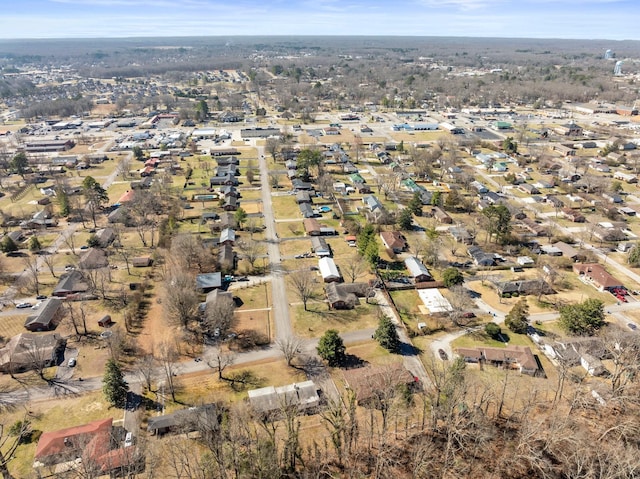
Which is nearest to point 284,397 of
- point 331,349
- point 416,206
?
point 331,349

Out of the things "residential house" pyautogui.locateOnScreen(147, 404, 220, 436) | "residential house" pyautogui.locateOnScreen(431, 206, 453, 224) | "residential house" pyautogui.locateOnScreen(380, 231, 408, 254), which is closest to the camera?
"residential house" pyautogui.locateOnScreen(147, 404, 220, 436)

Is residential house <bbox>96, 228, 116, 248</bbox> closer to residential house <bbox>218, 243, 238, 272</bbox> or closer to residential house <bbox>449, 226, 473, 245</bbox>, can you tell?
residential house <bbox>218, 243, 238, 272</bbox>

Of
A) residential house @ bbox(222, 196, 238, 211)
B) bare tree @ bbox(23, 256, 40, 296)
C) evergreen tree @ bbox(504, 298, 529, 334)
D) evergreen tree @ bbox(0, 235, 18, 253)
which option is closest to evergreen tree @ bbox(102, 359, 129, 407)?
bare tree @ bbox(23, 256, 40, 296)

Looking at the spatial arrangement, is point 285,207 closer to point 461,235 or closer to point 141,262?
point 141,262

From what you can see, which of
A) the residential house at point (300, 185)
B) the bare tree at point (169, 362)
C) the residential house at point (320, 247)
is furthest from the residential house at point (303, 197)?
the bare tree at point (169, 362)

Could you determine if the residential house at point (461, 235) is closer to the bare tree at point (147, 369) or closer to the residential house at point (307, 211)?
the residential house at point (307, 211)
